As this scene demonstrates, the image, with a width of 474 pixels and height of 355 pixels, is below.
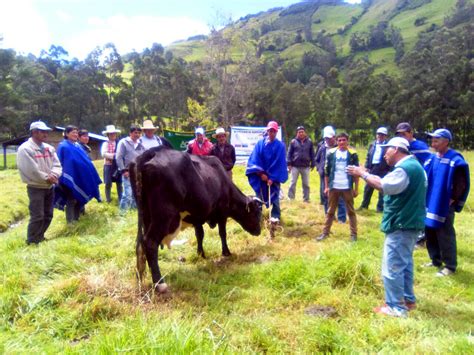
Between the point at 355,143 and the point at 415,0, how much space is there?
4578 inches

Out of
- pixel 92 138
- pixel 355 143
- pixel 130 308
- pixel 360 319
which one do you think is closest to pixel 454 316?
pixel 360 319

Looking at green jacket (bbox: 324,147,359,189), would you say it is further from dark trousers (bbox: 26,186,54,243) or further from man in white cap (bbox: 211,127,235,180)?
dark trousers (bbox: 26,186,54,243)

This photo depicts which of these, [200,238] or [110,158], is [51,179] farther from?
[110,158]

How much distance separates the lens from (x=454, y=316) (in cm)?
429

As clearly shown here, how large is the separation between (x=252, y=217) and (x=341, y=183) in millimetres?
1633

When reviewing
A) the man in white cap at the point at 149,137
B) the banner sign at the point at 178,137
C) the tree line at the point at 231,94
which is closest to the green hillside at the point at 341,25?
the tree line at the point at 231,94

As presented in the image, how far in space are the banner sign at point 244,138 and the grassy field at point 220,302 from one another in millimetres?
8539

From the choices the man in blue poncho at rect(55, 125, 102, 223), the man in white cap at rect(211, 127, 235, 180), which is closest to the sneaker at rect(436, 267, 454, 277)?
the man in white cap at rect(211, 127, 235, 180)

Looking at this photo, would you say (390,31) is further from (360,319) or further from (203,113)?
(360,319)

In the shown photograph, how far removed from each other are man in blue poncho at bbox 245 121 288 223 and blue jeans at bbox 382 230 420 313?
3.30m

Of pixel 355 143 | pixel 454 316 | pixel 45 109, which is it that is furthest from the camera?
pixel 45 109

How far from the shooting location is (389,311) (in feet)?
13.4

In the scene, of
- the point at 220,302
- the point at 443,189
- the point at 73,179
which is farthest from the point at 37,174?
the point at 443,189

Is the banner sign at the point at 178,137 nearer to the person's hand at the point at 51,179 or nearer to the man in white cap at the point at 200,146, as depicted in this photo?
the man in white cap at the point at 200,146
